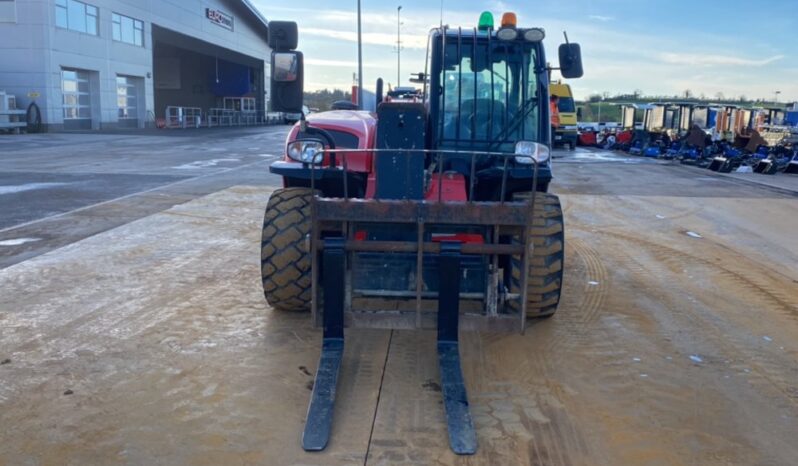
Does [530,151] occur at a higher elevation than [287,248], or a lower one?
higher

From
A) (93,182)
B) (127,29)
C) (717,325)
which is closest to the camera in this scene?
(717,325)

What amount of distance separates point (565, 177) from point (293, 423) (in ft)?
51.5

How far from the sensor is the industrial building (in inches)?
1341

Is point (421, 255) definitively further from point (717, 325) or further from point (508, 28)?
point (717, 325)

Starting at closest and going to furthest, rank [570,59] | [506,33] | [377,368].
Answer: [377,368], [506,33], [570,59]

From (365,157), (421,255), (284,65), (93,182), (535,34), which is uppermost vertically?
(535,34)

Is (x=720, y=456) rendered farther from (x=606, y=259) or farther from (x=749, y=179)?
(x=749, y=179)

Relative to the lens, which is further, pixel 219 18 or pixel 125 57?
pixel 219 18

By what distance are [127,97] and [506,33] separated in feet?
140

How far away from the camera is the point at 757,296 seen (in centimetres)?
684

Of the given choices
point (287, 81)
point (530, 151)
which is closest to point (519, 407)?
point (530, 151)

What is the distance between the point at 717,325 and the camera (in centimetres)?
586

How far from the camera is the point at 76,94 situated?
125ft

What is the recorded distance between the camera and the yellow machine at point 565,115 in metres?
31.3
